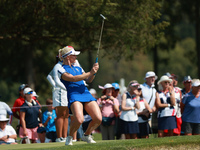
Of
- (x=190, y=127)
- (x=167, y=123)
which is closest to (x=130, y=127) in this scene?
(x=167, y=123)

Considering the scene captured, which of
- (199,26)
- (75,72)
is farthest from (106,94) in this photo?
(199,26)

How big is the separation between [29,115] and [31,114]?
6 cm

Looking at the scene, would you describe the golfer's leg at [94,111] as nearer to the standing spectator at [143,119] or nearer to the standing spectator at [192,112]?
the standing spectator at [143,119]

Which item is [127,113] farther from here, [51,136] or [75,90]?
[75,90]

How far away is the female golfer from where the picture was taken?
9211 mm

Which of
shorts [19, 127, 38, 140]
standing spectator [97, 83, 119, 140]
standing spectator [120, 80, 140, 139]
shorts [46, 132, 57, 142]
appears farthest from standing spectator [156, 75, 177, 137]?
shorts [19, 127, 38, 140]

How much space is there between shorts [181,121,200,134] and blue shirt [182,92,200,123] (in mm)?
104

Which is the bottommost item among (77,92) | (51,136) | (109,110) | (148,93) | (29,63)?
(51,136)

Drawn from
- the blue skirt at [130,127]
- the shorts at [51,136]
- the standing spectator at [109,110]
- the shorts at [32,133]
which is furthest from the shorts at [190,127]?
the shorts at [32,133]

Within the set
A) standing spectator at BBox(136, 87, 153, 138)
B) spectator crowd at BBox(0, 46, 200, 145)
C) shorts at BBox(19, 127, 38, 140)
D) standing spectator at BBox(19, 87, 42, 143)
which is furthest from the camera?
shorts at BBox(19, 127, 38, 140)

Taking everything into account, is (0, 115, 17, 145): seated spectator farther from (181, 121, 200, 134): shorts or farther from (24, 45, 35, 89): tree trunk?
(24, 45, 35, 89): tree trunk

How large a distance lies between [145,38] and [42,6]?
382 centimetres

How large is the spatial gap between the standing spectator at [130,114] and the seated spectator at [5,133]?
9.33 feet

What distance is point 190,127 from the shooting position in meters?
12.5
